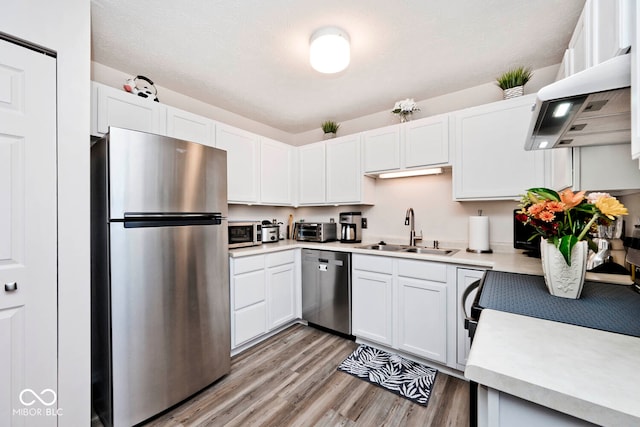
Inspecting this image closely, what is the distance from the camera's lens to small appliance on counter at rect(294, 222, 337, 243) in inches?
116

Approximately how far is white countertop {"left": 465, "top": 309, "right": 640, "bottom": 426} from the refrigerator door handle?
5.52 ft

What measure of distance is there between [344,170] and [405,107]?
893mm

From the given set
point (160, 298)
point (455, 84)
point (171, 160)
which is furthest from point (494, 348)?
point (455, 84)

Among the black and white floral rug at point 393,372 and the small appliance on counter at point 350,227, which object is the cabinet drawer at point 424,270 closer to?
the black and white floral rug at point 393,372

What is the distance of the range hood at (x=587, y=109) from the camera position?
0.75 metres

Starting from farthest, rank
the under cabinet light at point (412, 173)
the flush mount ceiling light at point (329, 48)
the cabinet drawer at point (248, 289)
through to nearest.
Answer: the under cabinet light at point (412, 173), the cabinet drawer at point (248, 289), the flush mount ceiling light at point (329, 48)

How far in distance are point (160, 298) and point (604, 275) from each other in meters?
2.54

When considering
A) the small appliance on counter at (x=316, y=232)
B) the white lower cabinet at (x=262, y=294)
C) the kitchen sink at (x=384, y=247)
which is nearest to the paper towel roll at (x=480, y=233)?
the kitchen sink at (x=384, y=247)

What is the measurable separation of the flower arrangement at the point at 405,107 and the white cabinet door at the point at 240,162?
1.54m

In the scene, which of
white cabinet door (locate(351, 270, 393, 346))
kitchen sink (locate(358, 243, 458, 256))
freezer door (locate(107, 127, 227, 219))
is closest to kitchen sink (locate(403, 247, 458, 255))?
kitchen sink (locate(358, 243, 458, 256))

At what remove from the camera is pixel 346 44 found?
1705 millimetres

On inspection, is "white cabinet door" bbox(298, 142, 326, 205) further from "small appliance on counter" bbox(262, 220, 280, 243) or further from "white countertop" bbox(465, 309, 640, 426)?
"white countertop" bbox(465, 309, 640, 426)

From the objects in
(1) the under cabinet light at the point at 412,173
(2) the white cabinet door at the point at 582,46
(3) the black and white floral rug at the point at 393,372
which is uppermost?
(2) the white cabinet door at the point at 582,46

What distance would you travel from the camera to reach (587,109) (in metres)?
0.90
